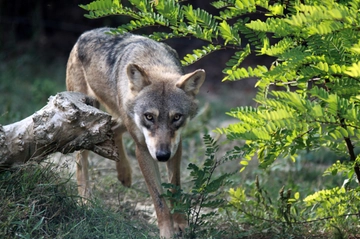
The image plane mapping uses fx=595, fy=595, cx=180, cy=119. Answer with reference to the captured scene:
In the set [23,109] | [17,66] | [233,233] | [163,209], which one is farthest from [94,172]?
[17,66]

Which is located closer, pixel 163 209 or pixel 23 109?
pixel 163 209

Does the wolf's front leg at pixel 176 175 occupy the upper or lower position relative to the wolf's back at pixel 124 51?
lower

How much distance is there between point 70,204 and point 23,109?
490cm

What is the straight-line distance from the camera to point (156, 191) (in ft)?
18.9

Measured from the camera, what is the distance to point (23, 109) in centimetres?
962

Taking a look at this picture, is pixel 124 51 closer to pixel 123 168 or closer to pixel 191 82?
pixel 191 82

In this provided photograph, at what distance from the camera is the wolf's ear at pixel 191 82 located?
18.1ft

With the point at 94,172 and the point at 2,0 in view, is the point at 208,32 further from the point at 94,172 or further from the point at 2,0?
the point at 2,0

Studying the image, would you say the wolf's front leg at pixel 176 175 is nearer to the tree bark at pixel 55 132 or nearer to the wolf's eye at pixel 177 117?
the wolf's eye at pixel 177 117

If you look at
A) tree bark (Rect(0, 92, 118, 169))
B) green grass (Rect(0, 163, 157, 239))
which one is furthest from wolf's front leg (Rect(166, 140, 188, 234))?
tree bark (Rect(0, 92, 118, 169))

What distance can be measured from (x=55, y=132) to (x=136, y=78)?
1081 mm

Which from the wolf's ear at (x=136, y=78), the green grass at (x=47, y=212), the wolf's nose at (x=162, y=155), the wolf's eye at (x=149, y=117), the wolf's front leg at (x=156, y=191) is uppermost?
the wolf's ear at (x=136, y=78)

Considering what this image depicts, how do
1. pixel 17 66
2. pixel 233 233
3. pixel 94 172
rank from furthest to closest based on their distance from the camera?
pixel 17 66
pixel 94 172
pixel 233 233

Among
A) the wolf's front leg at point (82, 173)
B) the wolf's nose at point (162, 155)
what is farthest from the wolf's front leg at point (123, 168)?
the wolf's nose at point (162, 155)
